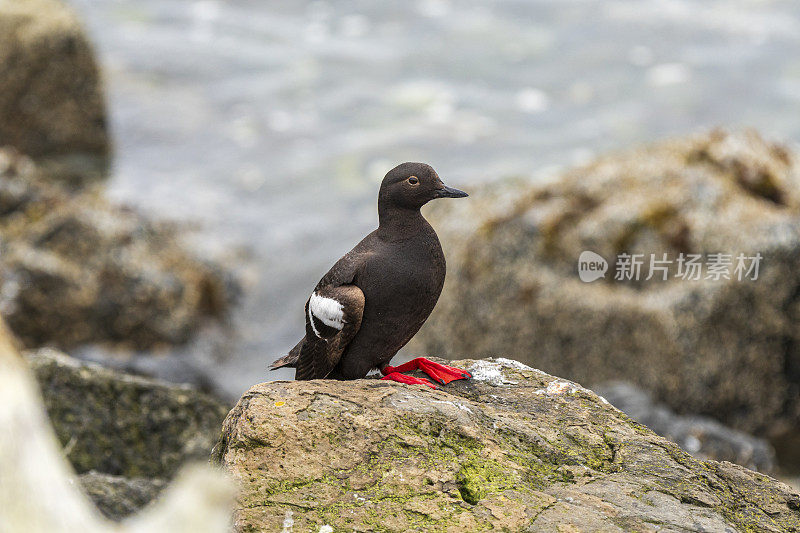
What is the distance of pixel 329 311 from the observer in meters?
5.32

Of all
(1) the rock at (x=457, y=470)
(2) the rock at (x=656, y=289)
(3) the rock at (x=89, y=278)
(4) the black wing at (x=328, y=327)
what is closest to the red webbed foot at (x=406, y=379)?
(1) the rock at (x=457, y=470)

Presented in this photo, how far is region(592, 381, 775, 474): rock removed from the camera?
9.12 m

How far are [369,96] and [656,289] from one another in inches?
465

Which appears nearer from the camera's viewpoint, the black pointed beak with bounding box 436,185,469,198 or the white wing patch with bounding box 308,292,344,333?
the white wing patch with bounding box 308,292,344,333

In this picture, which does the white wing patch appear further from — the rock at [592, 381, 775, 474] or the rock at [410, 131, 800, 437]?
the rock at [410, 131, 800, 437]

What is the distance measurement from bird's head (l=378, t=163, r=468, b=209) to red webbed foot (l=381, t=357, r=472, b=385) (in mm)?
1073

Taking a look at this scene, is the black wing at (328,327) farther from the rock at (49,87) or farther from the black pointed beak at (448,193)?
the rock at (49,87)

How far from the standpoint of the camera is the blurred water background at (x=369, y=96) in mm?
17062

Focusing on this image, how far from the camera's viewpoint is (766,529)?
14.1ft

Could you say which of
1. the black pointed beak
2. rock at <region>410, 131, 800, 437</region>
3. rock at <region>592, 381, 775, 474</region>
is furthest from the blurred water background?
the black pointed beak

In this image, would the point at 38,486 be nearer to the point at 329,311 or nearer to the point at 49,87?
the point at 329,311

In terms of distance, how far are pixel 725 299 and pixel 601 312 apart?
141 centimetres

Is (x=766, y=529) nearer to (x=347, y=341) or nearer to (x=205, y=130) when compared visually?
(x=347, y=341)

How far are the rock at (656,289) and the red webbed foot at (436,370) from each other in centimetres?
490
